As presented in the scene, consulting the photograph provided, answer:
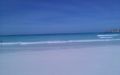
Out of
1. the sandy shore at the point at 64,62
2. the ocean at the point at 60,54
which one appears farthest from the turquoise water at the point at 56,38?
the sandy shore at the point at 64,62

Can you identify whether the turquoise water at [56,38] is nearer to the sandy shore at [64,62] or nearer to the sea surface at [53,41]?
the sea surface at [53,41]

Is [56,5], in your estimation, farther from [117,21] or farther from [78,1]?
[117,21]

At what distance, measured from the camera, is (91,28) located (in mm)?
1560

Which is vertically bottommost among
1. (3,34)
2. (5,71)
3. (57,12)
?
(5,71)

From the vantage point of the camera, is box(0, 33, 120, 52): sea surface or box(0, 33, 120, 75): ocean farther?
box(0, 33, 120, 52): sea surface

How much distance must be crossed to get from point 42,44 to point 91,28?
14.6 inches

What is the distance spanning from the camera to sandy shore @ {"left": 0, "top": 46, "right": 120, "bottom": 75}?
1132 millimetres

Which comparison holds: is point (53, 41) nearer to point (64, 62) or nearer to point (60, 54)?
point (60, 54)

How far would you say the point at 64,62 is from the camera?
4.13 feet

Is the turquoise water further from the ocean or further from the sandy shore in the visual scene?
the sandy shore

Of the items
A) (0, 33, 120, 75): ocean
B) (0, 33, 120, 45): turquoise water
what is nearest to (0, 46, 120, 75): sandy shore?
(0, 33, 120, 75): ocean

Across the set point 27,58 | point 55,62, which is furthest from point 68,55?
point 27,58

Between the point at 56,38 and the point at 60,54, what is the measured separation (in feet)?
0.77

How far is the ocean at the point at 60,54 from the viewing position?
1147mm
